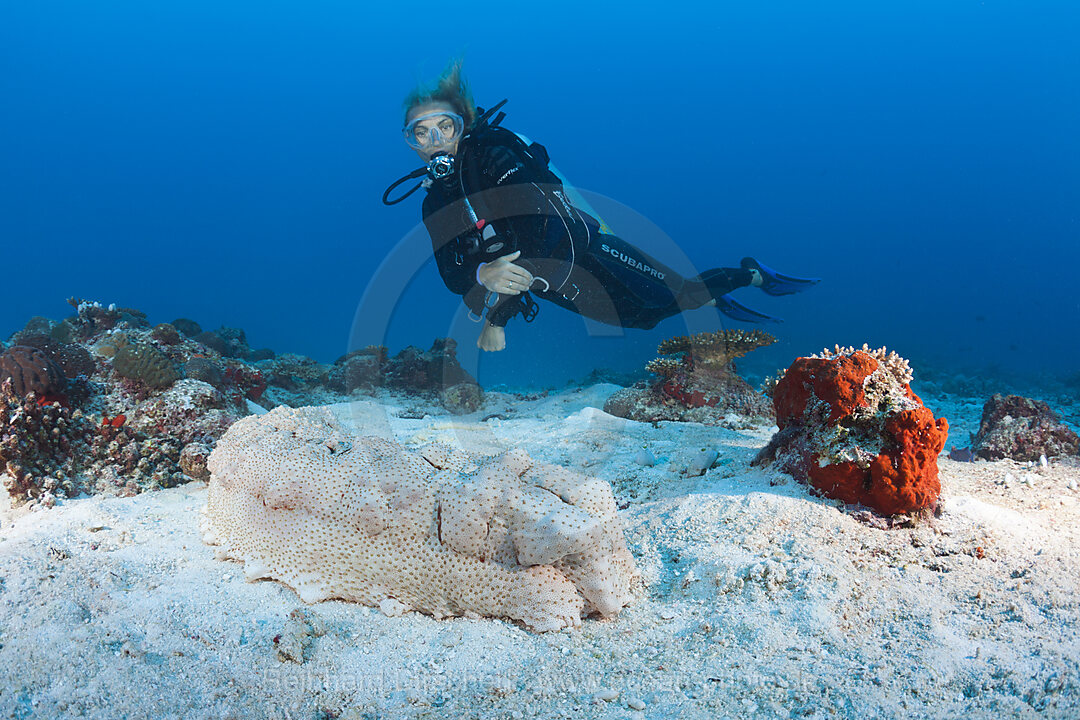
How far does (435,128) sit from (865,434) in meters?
6.10

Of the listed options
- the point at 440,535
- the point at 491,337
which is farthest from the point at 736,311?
the point at 440,535

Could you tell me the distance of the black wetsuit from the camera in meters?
6.09

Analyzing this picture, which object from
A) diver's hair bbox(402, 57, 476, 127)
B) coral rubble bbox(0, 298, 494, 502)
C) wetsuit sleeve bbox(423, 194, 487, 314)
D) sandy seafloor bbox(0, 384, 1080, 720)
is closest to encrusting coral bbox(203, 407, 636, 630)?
sandy seafloor bbox(0, 384, 1080, 720)

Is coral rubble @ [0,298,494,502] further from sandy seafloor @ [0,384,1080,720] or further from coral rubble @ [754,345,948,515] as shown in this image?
coral rubble @ [754,345,948,515]

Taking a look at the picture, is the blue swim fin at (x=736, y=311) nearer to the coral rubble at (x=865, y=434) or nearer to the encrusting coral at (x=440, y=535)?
the coral rubble at (x=865, y=434)

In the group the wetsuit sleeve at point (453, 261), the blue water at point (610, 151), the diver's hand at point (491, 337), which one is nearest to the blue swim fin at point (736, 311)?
the diver's hand at point (491, 337)

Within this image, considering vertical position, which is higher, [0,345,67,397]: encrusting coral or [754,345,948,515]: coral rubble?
[0,345,67,397]: encrusting coral

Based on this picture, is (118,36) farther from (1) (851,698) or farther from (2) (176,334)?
Result: (1) (851,698)

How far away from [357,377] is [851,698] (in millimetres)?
9674

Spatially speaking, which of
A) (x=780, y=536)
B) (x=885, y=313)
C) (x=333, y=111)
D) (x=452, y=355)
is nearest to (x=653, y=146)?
(x=885, y=313)

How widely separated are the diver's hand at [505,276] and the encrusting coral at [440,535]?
11.7 ft

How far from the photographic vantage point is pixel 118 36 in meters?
87.0

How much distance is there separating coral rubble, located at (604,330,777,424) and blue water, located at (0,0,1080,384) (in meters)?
52.5

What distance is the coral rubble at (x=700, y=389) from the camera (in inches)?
277
